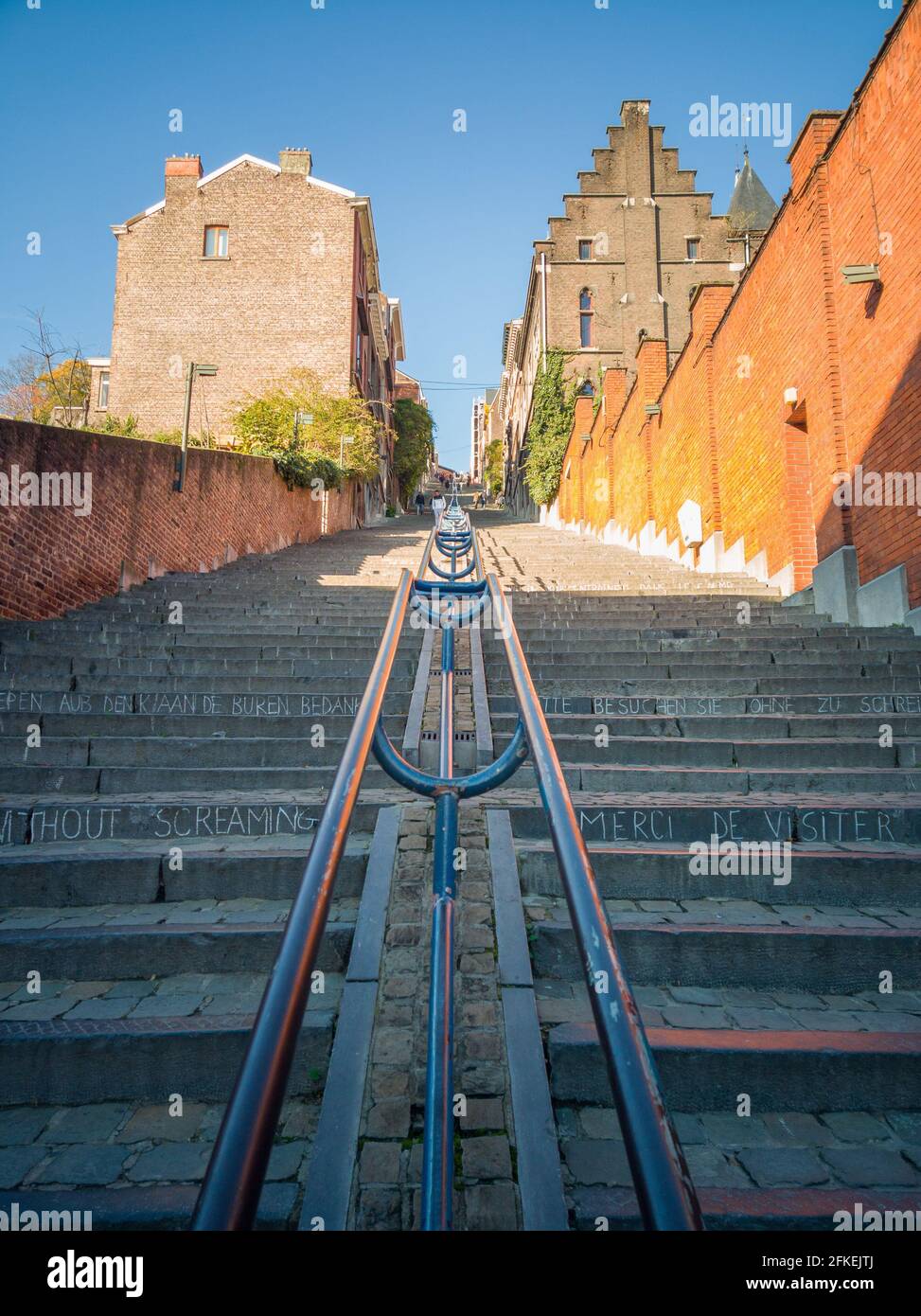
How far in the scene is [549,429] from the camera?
3506 centimetres

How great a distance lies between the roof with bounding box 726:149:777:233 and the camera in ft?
119

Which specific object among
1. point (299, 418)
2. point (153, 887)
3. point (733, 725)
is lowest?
point (153, 887)

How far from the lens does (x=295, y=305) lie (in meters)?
26.6

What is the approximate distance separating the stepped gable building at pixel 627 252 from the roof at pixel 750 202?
1.08 m

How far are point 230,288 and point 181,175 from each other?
4.55 m

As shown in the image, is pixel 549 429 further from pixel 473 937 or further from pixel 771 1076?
pixel 771 1076

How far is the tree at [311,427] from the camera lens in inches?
813

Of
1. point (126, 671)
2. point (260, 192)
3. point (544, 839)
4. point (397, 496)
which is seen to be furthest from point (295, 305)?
point (544, 839)

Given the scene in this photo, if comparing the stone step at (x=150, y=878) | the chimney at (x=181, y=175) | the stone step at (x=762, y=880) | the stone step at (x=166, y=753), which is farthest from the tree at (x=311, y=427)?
the stone step at (x=762, y=880)

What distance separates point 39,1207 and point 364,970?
108 cm

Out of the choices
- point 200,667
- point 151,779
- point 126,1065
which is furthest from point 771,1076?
point 200,667

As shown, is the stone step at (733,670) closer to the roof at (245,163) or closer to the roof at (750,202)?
the roof at (245,163)
